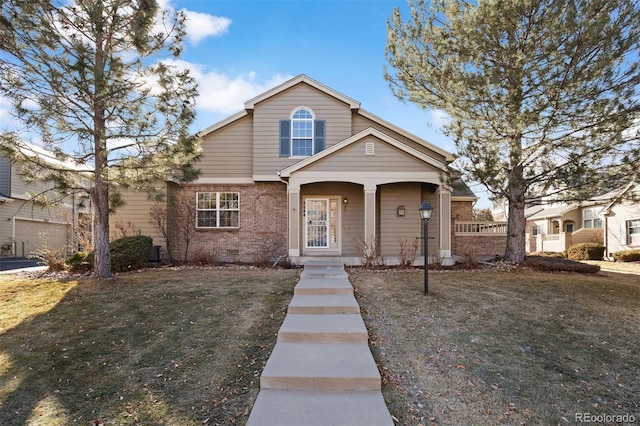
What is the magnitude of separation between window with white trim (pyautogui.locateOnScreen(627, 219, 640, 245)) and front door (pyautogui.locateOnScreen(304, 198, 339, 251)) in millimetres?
16936

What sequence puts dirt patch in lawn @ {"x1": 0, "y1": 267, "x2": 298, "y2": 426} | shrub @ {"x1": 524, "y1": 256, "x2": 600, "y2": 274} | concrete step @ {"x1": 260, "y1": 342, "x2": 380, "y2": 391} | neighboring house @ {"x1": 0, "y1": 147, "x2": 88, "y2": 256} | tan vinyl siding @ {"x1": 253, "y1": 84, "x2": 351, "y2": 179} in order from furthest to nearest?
neighboring house @ {"x1": 0, "y1": 147, "x2": 88, "y2": 256}, tan vinyl siding @ {"x1": 253, "y1": 84, "x2": 351, "y2": 179}, shrub @ {"x1": 524, "y1": 256, "x2": 600, "y2": 274}, concrete step @ {"x1": 260, "y1": 342, "x2": 380, "y2": 391}, dirt patch in lawn @ {"x1": 0, "y1": 267, "x2": 298, "y2": 426}

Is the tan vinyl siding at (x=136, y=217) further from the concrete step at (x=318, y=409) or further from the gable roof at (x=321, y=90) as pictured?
the concrete step at (x=318, y=409)

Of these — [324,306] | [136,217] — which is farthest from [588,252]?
[136,217]

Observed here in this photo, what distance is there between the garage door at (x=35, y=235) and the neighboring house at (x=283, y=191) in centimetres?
1068

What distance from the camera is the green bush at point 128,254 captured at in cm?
995

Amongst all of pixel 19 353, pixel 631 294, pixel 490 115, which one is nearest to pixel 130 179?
pixel 19 353

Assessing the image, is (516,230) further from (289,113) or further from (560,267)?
(289,113)

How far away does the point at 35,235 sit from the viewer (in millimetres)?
20125

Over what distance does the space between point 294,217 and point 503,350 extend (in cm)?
775

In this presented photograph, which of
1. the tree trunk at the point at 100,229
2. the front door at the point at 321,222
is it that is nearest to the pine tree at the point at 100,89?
the tree trunk at the point at 100,229

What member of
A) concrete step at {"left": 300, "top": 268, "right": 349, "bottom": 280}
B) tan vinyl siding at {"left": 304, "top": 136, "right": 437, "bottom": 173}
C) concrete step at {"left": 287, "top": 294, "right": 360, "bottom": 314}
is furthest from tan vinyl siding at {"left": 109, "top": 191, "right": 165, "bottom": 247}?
concrete step at {"left": 287, "top": 294, "right": 360, "bottom": 314}

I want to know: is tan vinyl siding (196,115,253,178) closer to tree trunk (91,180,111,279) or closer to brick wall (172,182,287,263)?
brick wall (172,182,287,263)

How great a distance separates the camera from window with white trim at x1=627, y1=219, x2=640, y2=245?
18.1 metres

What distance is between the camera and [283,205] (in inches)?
525
